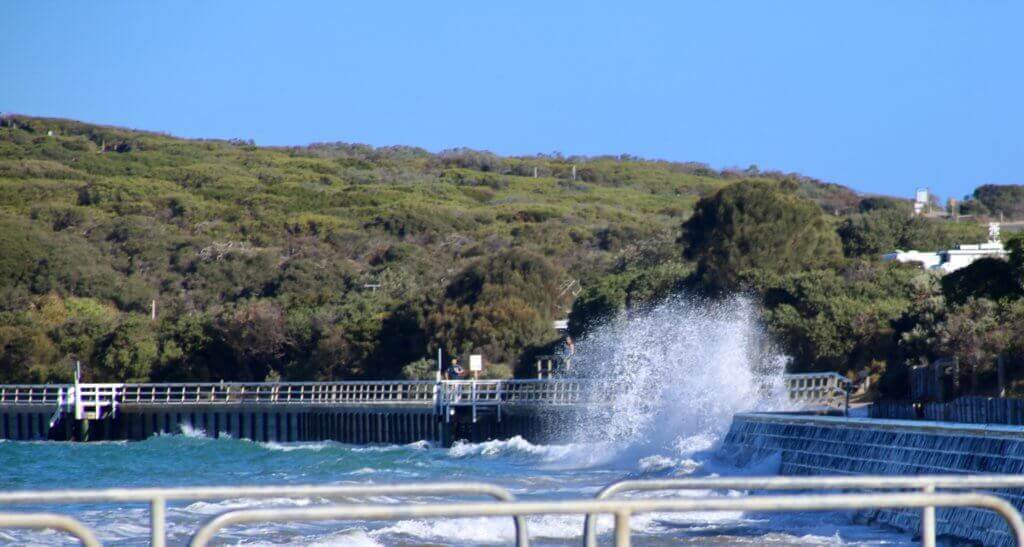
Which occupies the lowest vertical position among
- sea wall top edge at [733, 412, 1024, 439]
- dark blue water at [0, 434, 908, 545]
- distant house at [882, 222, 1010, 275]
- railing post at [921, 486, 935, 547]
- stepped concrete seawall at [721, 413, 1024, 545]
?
dark blue water at [0, 434, 908, 545]

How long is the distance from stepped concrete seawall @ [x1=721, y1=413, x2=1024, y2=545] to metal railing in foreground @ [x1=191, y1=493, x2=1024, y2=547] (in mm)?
8220

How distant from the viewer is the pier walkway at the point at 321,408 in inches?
1623

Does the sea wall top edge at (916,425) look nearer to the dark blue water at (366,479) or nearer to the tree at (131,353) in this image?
the dark blue water at (366,479)

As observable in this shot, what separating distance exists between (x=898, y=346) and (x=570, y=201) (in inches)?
2880

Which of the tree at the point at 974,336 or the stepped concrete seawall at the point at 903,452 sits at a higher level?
the tree at the point at 974,336

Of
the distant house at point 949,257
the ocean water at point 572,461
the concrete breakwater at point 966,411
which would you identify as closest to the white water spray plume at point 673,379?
the ocean water at point 572,461

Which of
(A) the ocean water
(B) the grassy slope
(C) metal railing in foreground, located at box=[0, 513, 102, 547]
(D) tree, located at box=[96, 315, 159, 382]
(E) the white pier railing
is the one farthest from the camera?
(B) the grassy slope

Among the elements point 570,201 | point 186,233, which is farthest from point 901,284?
point 570,201

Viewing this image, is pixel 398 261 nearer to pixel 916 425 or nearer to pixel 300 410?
pixel 300 410

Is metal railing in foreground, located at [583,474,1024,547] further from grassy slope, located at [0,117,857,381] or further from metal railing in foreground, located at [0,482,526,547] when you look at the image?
grassy slope, located at [0,117,857,381]

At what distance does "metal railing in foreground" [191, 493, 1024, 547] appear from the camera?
553 centimetres

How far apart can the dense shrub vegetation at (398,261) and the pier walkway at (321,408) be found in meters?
3.20

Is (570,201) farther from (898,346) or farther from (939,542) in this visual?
(939,542)

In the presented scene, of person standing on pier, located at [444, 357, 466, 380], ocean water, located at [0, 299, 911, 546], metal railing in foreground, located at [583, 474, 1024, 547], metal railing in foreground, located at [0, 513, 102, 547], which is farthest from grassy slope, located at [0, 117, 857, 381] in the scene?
metal railing in foreground, located at [0, 513, 102, 547]
